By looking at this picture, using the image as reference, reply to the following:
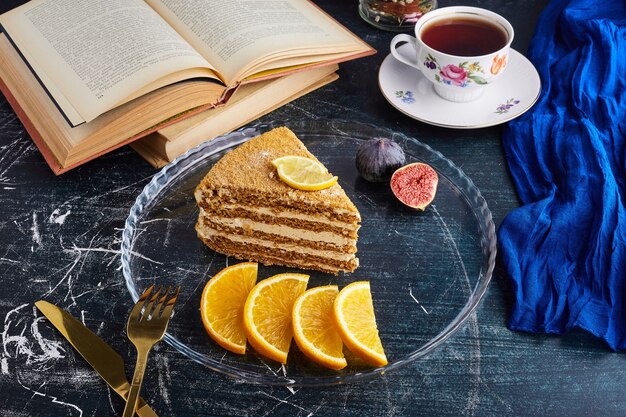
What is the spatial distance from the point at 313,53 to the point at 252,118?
0.36 metres

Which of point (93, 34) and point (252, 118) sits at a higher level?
point (93, 34)

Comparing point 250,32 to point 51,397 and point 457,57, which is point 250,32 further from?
point 51,397

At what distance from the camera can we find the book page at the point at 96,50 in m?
2.54

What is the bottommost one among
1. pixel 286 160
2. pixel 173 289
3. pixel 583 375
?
pixel 583 375

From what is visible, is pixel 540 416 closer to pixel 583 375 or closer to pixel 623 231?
pixel 583 375

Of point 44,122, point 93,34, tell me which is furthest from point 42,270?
point 93,34

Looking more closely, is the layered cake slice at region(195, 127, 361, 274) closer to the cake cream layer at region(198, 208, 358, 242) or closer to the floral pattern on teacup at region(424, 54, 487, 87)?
the cake cream layer at region(198, 208, 358, 242)

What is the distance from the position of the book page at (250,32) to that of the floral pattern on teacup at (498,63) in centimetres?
56

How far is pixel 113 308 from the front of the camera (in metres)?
2.23

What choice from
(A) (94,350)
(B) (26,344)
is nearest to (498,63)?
(A) (94,350)

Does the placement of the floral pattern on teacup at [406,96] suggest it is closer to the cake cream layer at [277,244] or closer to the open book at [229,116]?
the open book at [229,116]

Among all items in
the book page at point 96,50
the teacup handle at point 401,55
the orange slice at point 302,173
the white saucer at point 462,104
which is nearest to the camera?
the orange slice at point 302,173

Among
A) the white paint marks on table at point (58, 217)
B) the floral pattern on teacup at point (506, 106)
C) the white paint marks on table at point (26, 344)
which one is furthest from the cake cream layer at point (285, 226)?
the floral pattern on teacup at point (506, 106)

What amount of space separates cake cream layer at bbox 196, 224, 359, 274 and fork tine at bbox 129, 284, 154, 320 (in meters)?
0.32
